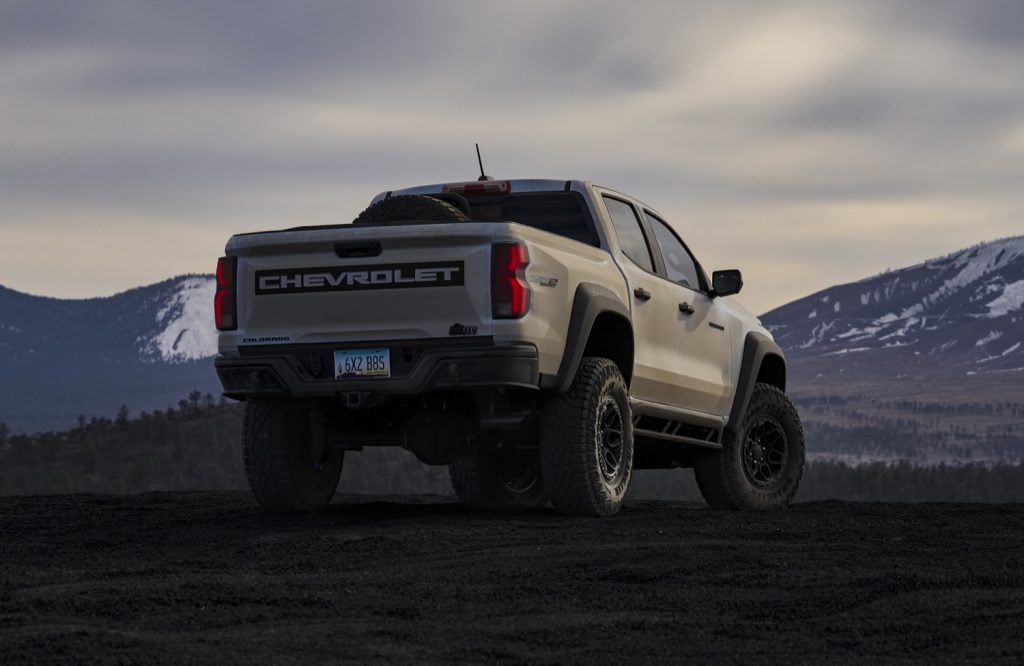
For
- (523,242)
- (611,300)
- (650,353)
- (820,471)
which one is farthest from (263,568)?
(820,471)

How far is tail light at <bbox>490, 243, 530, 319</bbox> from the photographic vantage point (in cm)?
955

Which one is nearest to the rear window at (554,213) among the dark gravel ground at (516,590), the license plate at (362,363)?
the license plate at (362,363)

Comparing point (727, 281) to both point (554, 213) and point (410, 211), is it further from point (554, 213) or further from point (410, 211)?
point (410, 211)

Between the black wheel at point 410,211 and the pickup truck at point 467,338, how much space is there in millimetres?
11

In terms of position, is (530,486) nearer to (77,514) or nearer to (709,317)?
(709,317)

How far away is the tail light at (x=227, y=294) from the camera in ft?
33.3

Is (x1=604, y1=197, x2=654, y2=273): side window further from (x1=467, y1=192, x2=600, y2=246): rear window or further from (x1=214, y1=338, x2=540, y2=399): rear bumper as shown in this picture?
(x1=214, y1=338, x2=540, y2=399): rear bumper

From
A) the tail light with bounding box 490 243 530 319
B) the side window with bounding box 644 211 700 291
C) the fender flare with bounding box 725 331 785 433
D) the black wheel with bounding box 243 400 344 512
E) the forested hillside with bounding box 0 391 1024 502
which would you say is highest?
the side window with bounding box 644 211 700 291

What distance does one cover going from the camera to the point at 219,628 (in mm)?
6430

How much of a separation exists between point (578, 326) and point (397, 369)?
1.22m

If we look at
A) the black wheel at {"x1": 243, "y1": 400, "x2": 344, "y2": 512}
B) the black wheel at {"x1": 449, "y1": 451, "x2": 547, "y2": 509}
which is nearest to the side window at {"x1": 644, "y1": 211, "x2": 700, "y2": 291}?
the black wheel at {"x1": 449, "y1": 451, "x2": 547, "y2": 509}

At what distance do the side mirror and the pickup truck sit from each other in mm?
352

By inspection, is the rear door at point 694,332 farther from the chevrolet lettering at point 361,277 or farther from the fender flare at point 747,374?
the chevrolet lettering at point 361,277

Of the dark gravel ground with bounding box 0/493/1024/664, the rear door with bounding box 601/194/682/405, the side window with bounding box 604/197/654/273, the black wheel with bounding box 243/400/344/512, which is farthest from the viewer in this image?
the side window with bounding box 604/197/654/273
